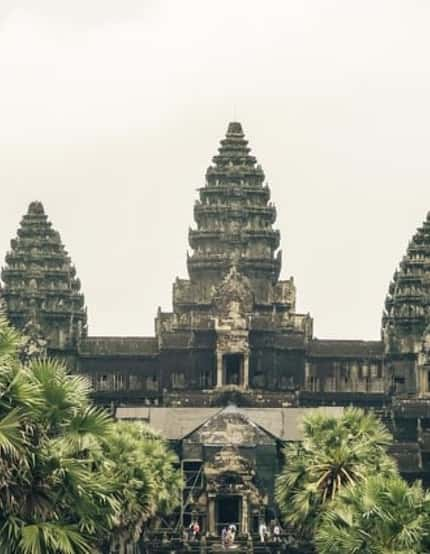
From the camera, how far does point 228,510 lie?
154625 mm

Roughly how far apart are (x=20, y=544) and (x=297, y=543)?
72.6m

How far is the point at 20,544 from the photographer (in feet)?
193

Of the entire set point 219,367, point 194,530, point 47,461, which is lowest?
point 47,461

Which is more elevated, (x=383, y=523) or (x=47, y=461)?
(x=383, y=523)

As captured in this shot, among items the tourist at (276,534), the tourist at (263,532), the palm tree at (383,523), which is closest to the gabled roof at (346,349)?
the tourist at (263,532)

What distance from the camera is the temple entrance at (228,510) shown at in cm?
15338

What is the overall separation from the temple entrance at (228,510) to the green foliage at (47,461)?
288ft

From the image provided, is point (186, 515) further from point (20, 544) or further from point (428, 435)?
point (20, 544)

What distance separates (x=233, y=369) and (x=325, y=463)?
90.6 meters

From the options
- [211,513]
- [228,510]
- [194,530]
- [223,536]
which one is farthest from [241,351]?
[223,536]

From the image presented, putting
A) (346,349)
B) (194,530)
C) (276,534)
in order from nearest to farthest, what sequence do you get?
(276,534)
(194,530)
(346,349)

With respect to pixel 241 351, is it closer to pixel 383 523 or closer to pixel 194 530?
pixel 194 530

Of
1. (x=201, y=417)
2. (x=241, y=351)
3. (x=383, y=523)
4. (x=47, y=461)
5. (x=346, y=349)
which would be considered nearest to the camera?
(x=47, y=461)

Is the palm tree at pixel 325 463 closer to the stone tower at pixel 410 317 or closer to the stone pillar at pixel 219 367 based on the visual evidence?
the stone pillar at pixel 219 367
